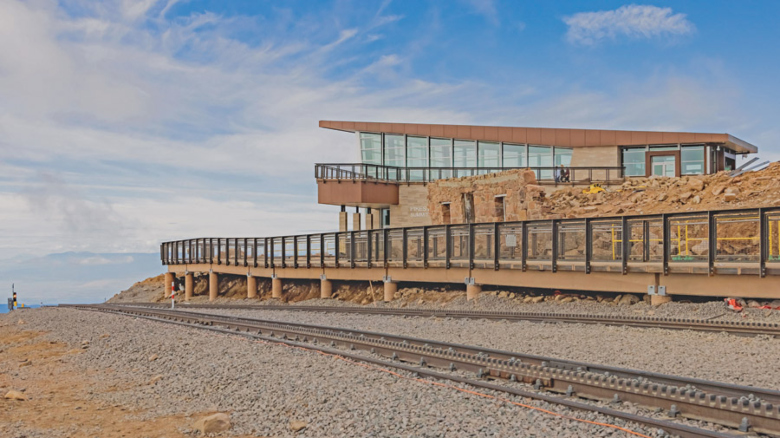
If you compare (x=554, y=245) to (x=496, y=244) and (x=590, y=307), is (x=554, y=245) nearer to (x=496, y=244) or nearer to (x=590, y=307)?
(x=590, y=307)

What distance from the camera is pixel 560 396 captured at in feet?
27.0

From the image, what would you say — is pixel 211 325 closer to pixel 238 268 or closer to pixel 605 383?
pixel 605 383

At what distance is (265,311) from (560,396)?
16199 millimetres

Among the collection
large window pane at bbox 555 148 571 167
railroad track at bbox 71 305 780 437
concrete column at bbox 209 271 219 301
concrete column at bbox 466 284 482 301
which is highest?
large window pane at bbox 555 148 571 167

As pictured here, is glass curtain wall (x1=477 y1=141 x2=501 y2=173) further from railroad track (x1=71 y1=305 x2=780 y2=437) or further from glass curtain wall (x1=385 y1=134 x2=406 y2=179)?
railroad track (x1=71 y1=305 x2=780 y2=437)

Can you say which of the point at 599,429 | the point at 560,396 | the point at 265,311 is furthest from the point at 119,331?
the point at 599,429

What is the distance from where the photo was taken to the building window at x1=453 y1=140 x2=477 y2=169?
142 ft

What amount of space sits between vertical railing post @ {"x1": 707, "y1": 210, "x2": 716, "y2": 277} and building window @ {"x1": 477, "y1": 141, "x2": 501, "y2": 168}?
27.5 metres

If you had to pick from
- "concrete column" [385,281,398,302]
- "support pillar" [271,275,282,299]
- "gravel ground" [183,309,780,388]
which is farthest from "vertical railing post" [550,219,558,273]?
"support pillar" [271,275,282,299]

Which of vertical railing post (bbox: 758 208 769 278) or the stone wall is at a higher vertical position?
the stone wall

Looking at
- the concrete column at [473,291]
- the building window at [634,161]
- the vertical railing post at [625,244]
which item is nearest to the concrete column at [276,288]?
the concrete column at [473,291]

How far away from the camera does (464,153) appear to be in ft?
143

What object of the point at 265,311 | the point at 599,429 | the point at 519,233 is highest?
the point at 519,233

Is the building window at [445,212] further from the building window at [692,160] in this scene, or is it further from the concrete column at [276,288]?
the building window at [692,160]
